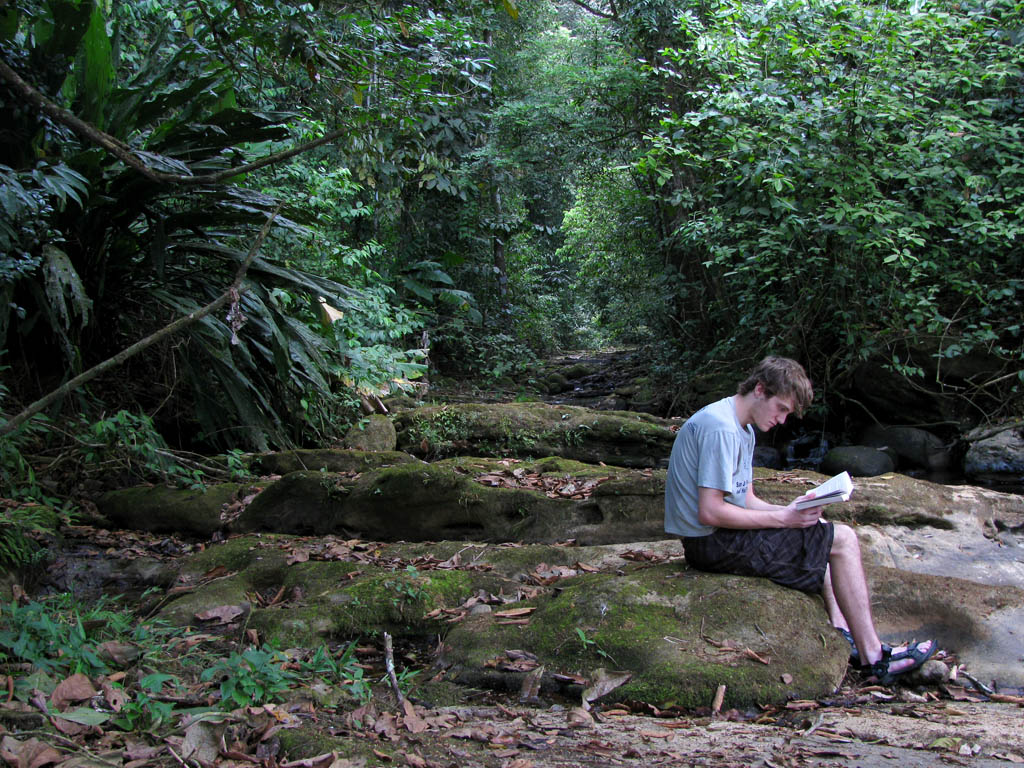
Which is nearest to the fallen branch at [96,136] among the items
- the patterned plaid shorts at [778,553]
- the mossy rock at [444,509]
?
the mossy rock at [444,509]

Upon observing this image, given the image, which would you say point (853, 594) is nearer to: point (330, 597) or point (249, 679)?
point (330, 597)

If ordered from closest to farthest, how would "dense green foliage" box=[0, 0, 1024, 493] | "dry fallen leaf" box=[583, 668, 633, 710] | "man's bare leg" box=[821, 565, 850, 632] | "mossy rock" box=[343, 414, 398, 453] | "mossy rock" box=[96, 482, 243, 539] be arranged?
"dry fallen leaf" box=[583, 668, 633, 710]
"man's bare leg" box=[821, 565, 850, 632]
"dense green foliage" box=[0, 0, 1024, 493]
"mossy rock" box=[96, 482, 243, 539]
"mossy rock" box=[343, 414, 398, 453]

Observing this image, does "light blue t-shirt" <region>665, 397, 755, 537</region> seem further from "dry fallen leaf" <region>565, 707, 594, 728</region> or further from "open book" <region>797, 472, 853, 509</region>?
"dry fallen leaf" <region>565, 707, 594, 728</region>

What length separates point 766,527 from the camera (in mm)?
Result: 3594

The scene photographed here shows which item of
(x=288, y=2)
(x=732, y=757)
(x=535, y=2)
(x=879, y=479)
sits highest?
(x=535, y=2)

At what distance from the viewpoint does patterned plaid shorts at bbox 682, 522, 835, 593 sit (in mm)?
3590

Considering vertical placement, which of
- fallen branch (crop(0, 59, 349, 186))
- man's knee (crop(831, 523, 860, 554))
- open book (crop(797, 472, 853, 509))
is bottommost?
man's knee (crop(831, 523, 860, 554))

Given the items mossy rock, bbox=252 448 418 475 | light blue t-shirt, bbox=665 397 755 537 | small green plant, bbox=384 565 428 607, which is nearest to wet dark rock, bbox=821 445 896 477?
mossy rock, bbox=252 448 418 475

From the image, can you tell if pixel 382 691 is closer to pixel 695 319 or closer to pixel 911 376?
pixel 911 376

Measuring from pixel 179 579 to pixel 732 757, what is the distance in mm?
3245

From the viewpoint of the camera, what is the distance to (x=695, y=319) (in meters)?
12.3

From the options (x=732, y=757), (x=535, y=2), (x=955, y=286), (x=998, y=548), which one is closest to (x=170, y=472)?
(x=732, y=757)

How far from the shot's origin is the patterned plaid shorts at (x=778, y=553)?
11.8ft

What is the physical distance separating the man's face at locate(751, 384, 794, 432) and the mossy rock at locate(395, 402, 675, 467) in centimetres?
414
